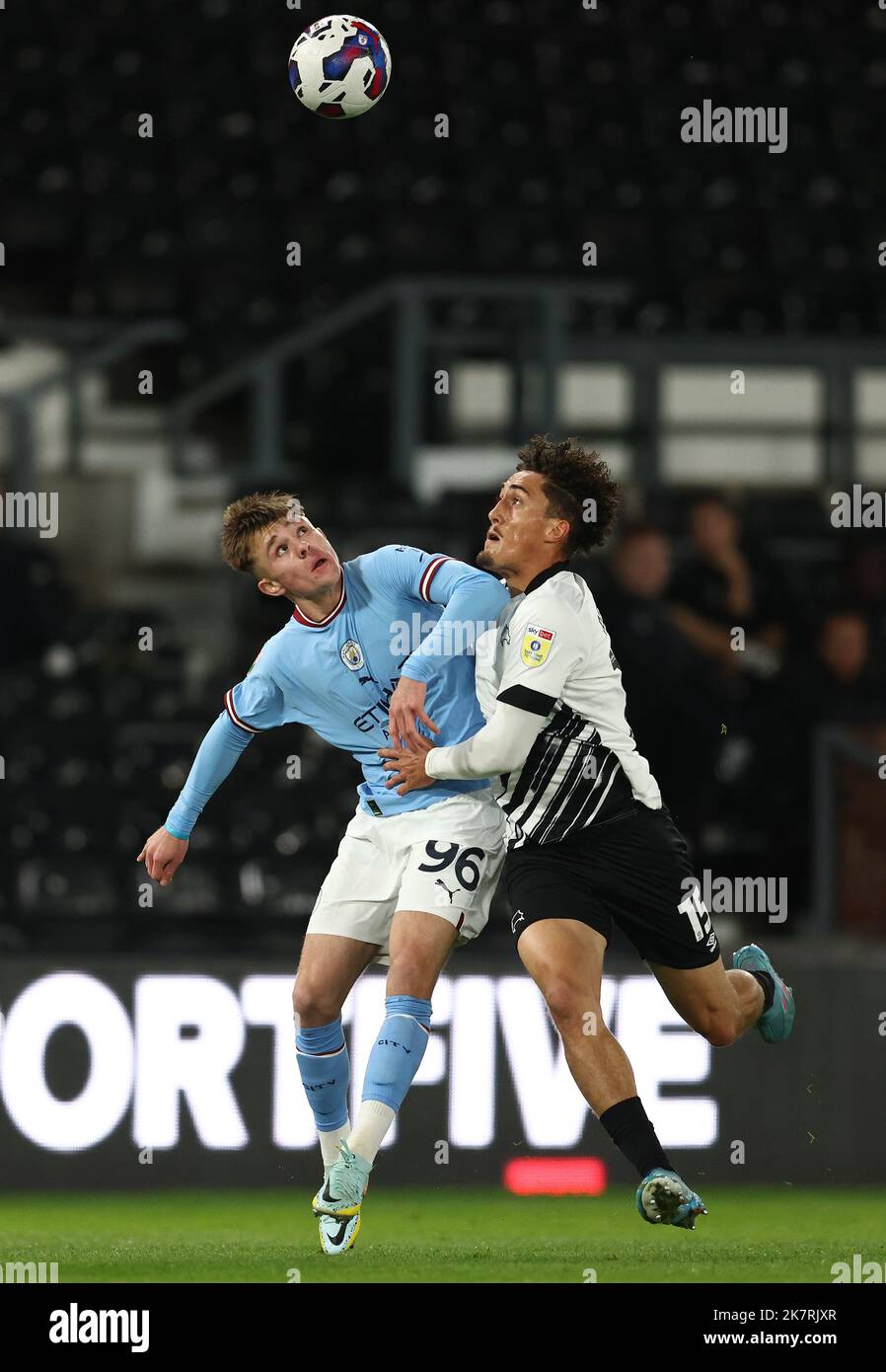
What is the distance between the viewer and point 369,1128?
190 inches

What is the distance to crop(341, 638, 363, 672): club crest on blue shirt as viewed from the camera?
517 cm

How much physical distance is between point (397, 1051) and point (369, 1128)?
0.63ft

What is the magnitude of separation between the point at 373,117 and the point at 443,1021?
20.4ft

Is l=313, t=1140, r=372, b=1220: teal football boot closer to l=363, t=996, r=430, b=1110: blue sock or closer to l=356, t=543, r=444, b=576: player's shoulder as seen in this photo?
l=363, t=996, r=430, b=1110: blue sock

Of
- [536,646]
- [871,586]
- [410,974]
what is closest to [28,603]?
[871,586]

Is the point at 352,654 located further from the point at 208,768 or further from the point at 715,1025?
the point at 715,1025

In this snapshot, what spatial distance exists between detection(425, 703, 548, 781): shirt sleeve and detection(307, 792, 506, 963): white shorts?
0.30m

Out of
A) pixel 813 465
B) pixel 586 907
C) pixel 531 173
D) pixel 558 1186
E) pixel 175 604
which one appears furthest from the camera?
pixel 531 173

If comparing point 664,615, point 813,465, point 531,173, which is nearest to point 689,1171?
point 664,615

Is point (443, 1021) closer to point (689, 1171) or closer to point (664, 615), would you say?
point (689, 1171)

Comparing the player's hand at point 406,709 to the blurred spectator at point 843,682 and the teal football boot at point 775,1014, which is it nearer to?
the teal football boot at point 775,1014

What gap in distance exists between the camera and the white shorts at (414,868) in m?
5.00

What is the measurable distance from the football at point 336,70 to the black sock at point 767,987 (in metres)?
2.77

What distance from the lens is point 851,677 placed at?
8.23m
